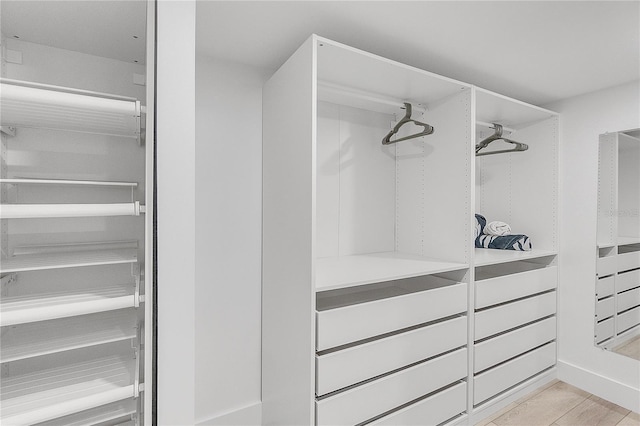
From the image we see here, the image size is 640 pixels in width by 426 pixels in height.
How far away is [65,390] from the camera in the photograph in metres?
1.25

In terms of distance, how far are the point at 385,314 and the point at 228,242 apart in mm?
959

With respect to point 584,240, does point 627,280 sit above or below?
below

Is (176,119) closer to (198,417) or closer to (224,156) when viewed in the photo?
(224,156)

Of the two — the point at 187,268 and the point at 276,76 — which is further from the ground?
the point at 276,76

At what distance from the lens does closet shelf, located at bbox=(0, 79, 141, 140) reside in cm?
108

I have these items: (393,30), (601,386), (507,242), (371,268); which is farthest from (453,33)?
(601,386)

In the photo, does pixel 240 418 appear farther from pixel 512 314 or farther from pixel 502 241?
pixel 502 241

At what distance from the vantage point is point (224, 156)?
1.90m

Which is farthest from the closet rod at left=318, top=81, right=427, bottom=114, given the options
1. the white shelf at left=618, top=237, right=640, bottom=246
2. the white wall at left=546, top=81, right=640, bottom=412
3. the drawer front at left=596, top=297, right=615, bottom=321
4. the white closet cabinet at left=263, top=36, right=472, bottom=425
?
the drawer front at left=596, top=297, right=615, bottom=321

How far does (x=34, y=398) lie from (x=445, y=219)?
2.11m

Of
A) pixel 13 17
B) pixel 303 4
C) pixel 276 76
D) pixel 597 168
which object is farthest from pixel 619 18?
pixel 13 17

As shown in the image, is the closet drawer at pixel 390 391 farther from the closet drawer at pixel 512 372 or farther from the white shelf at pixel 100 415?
the white shelf at pixel 100 415

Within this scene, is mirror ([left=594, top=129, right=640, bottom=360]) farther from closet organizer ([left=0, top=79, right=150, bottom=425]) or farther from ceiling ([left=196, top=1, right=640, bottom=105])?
closet organizer ([left=0, top=79, right=150, bottom=425])

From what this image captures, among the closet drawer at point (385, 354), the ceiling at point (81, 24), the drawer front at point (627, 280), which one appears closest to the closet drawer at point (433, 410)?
the closet drawer at point (385, 354)
